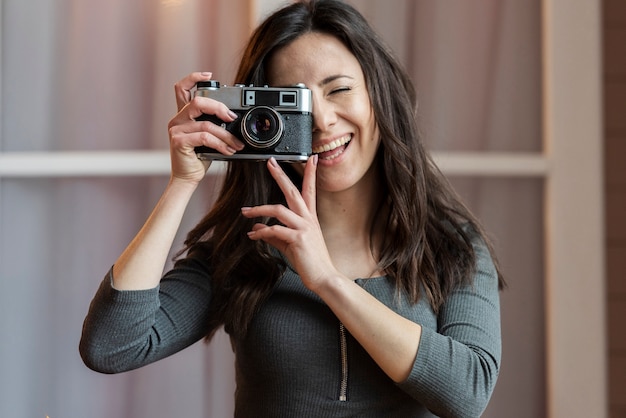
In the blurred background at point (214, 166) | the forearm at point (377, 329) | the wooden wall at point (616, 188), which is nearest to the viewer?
A: the forearm at point (377, 329)

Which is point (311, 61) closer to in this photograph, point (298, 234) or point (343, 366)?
point (298, 234)

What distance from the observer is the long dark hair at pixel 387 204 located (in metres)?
1.35

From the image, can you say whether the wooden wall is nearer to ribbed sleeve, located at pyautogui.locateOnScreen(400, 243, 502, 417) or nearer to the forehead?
ribbed sleeve, located at pyautogui.locateOnScreen(400, 243, 502, 417)

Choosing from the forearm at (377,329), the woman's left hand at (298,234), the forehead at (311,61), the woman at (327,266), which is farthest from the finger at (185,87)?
the forearm at (377,329)

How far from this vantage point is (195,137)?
1.27 m

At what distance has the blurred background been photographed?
71.9 inches

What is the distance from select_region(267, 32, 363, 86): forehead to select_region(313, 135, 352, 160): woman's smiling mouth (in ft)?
0.32

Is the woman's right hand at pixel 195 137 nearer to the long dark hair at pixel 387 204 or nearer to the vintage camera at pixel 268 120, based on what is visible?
the vintage camera at pixel 268 120

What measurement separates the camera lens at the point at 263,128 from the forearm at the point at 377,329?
23 cm

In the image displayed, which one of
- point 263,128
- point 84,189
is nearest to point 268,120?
point 263,128

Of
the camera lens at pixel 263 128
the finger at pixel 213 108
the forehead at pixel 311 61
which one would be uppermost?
the forehead at pixel 311 61

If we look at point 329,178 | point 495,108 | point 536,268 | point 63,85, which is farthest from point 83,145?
point 536,268

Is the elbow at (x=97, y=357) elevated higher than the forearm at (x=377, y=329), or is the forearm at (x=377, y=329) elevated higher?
the forearm at (x=377, y=329)

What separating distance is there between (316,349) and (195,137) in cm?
36
